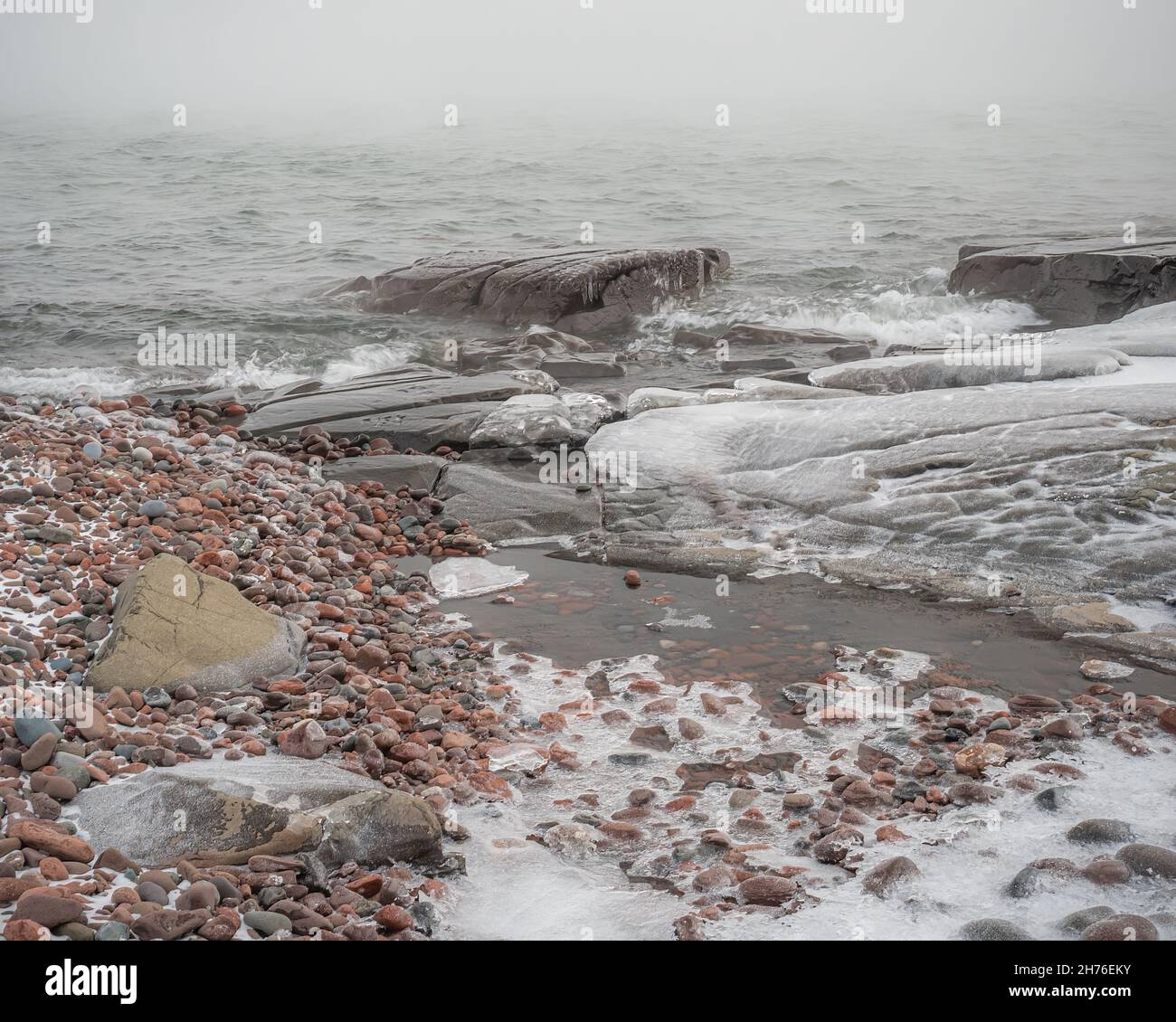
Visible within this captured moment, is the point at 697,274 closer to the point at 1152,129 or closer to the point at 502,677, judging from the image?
the point at 502,677

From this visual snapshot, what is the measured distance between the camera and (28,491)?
257 inches

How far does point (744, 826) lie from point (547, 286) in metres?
12.1

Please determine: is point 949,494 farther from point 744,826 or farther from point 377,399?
point 377,399

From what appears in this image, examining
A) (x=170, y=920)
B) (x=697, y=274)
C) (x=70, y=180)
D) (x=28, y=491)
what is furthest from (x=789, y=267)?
(x=70, y=180)

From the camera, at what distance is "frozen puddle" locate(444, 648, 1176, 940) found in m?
3.58

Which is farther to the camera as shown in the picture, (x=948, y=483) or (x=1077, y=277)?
(x=1077, y=277)

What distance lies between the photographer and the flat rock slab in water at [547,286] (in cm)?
1528

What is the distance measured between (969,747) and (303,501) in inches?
196

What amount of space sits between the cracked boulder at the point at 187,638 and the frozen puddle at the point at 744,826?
1.31 metres

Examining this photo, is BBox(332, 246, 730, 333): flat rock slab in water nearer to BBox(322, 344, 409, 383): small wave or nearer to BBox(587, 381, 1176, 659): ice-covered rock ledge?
BBox(322, 344, 409, 383): small wave

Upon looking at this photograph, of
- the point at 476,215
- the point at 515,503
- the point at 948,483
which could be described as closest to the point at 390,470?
the point at 515,503

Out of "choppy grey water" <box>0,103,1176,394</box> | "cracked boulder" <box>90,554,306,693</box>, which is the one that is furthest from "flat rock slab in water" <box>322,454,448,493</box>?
"choppy grey water" <box>0,103,1176,394</box>

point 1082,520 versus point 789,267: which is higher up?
point 789,267

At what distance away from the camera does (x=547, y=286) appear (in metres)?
15.3
